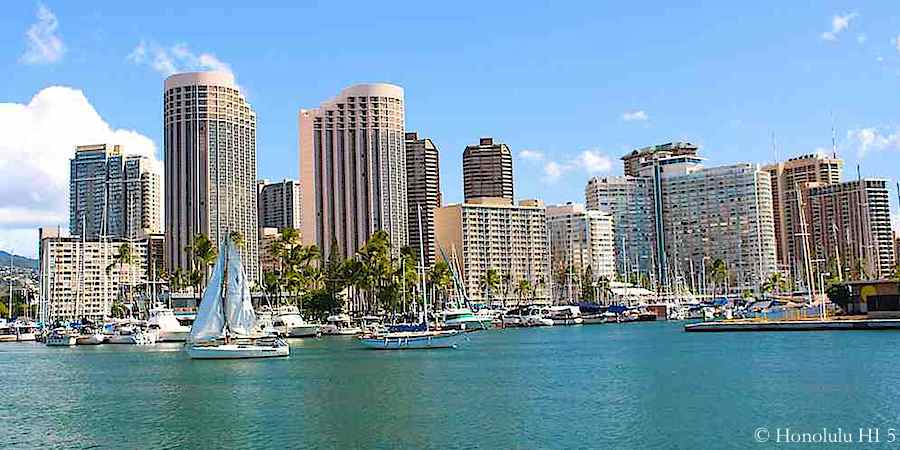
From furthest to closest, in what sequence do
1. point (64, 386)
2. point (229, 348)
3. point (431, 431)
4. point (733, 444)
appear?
1. point (229, 348)
2. point (64, 386)
3. point (431, 431)
4. point (733, 444)

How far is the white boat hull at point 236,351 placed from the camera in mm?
108312

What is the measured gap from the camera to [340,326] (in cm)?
18488

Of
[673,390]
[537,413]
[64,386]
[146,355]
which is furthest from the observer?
[146,355]

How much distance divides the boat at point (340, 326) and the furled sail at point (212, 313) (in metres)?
63.0

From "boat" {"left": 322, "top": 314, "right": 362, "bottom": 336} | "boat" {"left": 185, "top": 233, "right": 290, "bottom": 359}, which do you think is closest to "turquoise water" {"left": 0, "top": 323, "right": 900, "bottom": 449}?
"boat" {"left": 185, "top": 233, "right": 290, "bottom": 359}

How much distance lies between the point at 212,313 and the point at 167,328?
52.0m

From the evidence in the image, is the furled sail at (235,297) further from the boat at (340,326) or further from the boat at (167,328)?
the boat at (340,326)

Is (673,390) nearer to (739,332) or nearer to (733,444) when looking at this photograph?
(733,444)

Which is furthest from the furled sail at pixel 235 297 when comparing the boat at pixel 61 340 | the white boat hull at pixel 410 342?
the boat at pixel 61 340

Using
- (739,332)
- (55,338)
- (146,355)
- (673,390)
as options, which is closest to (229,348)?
(146,355)

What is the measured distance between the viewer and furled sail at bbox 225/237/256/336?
364 feet

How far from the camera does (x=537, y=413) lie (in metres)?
62.3

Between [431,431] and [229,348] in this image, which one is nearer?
[431,431]

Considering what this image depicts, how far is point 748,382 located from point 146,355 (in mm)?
77207
